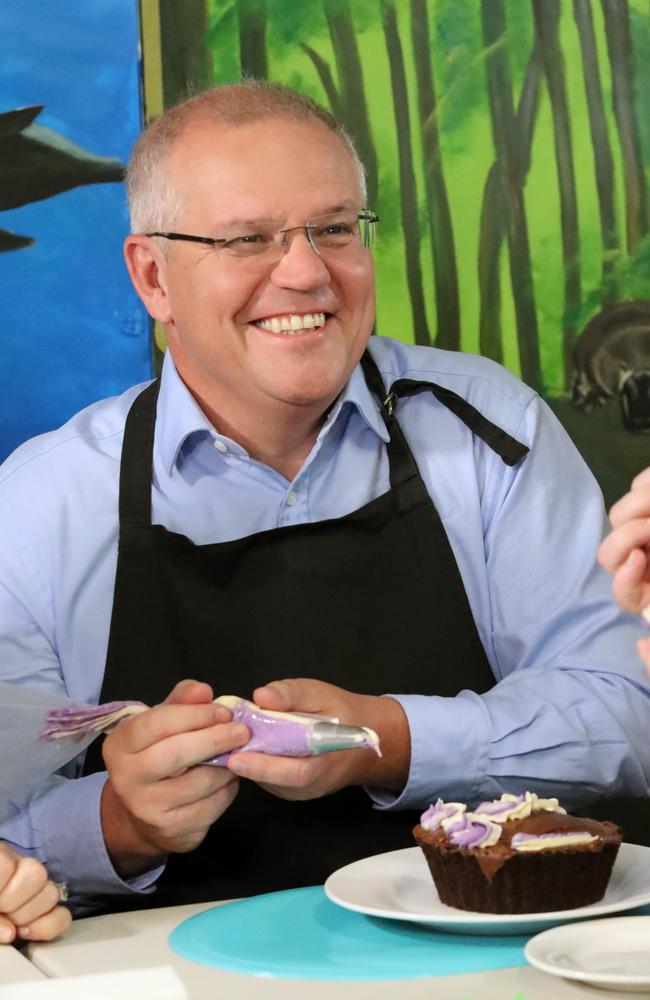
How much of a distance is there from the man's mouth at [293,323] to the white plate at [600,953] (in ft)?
3.26

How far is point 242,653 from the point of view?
6.16 feet

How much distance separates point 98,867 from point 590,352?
1477mm

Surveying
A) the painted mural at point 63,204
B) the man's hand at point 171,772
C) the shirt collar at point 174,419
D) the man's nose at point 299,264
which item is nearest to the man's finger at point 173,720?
the man's hand at point 171,772

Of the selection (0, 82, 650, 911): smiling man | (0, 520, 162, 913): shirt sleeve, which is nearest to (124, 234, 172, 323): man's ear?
(0, 82, 650, 911): smiling man

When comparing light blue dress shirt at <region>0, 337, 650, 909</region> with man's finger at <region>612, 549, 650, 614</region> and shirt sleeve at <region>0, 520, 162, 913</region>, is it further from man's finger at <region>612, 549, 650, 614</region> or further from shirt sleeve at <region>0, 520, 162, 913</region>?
man's finger at <region>612, 549, 650, 614</region>

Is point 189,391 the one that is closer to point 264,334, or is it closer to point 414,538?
point 264,334

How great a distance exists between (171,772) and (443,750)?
1.22 ft

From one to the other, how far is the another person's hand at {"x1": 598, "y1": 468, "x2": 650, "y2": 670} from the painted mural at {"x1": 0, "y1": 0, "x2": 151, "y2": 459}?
1.22m

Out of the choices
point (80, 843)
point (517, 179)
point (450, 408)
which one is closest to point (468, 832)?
point (80, 843)

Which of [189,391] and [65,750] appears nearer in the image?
[65,750]

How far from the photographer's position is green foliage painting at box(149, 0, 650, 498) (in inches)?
104

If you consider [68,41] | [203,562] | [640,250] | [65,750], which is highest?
[68,41]

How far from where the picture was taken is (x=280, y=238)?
199cm

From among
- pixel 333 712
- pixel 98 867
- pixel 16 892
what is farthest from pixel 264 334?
pixel 16 892
